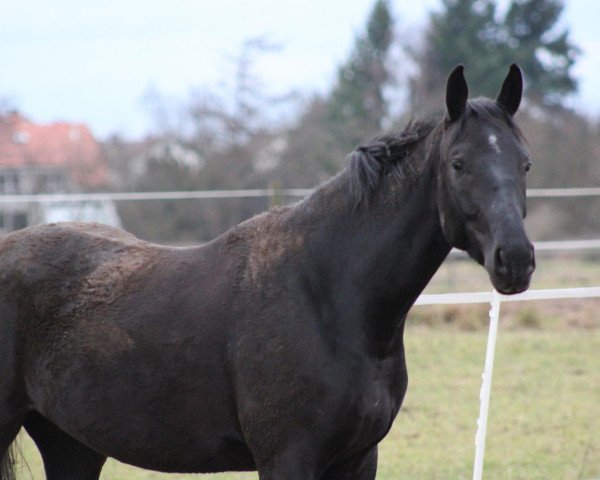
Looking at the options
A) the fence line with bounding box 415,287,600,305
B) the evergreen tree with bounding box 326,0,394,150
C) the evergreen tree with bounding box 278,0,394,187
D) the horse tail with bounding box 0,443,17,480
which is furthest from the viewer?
the evergreen tree with bounding box 326,0,394,150

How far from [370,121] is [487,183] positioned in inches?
1179

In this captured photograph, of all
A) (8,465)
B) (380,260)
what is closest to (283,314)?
(380,260)

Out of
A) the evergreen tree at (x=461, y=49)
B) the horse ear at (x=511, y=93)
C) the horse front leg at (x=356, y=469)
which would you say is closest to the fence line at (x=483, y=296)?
the horse front leg at (x=356, y=469)

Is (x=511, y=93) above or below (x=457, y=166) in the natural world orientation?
above

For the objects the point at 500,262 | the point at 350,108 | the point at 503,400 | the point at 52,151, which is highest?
the point at 500,262

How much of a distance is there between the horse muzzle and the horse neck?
40 cm

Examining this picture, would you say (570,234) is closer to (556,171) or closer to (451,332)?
(556,171)

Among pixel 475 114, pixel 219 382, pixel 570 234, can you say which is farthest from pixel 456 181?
pixel 570 234

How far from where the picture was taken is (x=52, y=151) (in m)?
35.1

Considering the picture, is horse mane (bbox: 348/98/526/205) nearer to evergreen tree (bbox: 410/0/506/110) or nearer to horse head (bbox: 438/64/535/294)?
horse head (bbox: 438/64/535/294)

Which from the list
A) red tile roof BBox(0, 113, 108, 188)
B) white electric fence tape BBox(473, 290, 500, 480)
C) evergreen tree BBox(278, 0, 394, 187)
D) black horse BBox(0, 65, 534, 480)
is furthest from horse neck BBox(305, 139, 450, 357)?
red tile roof BBox(0, 113, 108, 188)

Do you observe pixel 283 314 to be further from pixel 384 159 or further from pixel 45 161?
pixel 45 161

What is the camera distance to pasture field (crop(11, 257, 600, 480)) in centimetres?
551

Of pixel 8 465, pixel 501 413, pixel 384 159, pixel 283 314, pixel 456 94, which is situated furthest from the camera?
pixel 501 413
